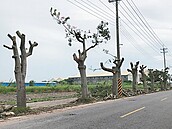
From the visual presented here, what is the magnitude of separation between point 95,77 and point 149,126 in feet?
364

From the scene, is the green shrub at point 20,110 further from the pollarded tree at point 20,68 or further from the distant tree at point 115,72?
the distant tree at point 115,72

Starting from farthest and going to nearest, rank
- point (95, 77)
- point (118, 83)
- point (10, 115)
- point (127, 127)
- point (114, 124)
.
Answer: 1. point (95, 77)
2. point (118, 83)
3. point (10, 115)
4. point (114, 124)
5. point (127, 127)

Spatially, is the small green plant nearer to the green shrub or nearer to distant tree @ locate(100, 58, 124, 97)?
the green shrub

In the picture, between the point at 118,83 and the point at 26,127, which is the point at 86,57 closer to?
the point at 118,83

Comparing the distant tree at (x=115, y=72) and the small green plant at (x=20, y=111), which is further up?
the distant tree at (x=115, y=72)

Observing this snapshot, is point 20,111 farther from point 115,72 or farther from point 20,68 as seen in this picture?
point 115,72

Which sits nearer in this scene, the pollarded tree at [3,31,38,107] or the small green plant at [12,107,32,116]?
the small green plant at [12,107,32,116]

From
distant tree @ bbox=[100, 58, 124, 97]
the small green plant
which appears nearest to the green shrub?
the small green plant

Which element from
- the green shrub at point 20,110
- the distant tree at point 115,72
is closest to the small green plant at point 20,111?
the green shrub at point 20,110

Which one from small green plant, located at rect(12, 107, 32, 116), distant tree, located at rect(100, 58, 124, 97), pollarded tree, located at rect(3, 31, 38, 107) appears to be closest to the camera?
small green plant, located at rect(12, 107, 32, 116)

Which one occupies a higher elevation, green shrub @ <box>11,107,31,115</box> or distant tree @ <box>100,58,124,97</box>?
distant tree @ <box>100,58,124,97</box>

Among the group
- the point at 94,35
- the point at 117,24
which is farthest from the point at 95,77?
the point at 94,35

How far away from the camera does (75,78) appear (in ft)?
422

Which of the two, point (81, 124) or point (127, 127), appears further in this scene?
point (81, 124)
